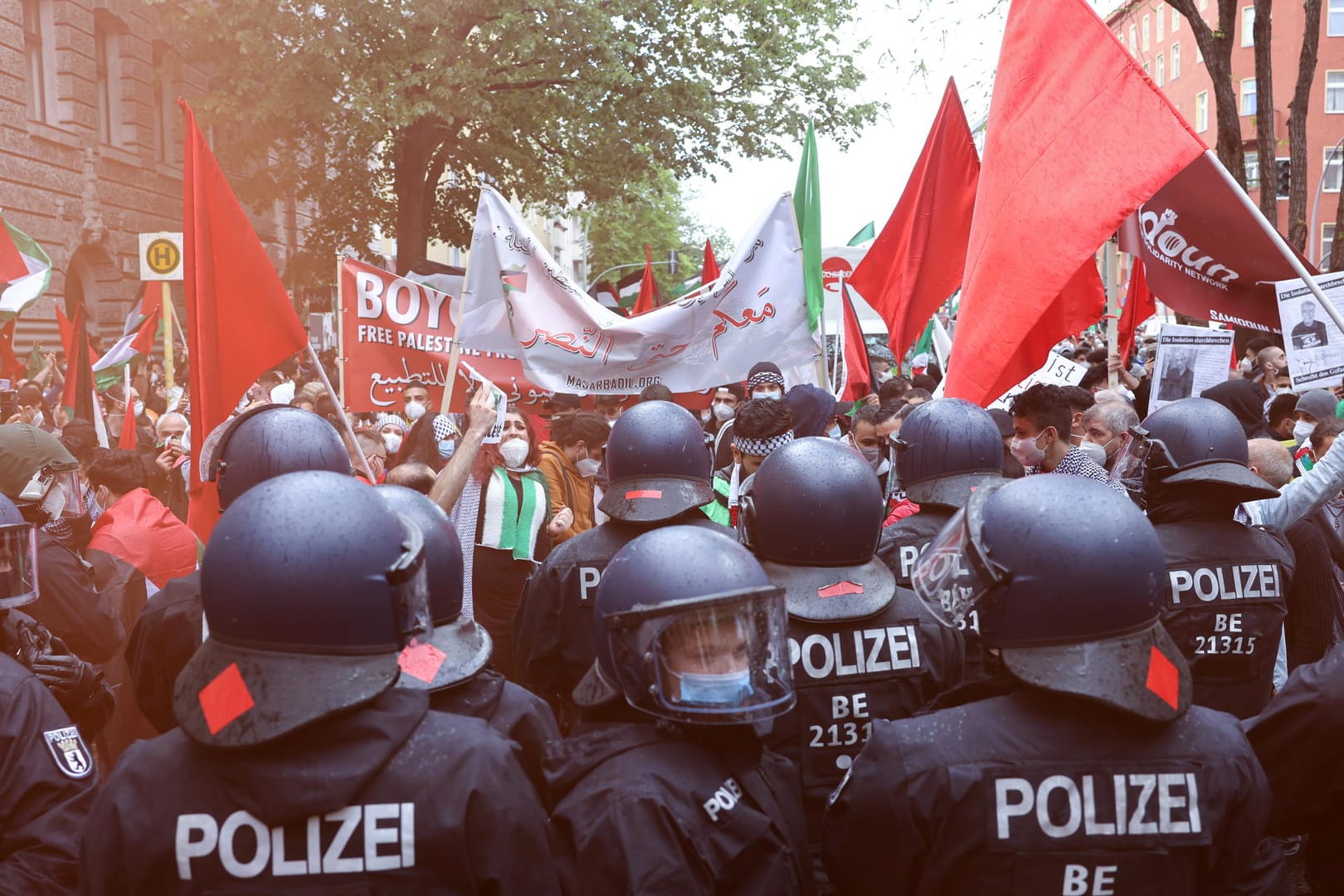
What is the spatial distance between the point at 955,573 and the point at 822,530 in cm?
99

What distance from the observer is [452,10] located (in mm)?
19875

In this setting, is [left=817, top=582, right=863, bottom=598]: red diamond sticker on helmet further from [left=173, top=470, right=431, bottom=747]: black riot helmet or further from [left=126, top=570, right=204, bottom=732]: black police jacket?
[left=126, top=570, right=204, bottom=732]: black police jacket

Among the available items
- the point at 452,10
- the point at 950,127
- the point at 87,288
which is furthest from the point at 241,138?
the point at 950,127

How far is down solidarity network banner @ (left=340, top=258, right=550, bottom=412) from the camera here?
7.62 meters

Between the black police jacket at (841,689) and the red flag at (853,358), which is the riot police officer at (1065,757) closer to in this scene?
the black police jacket at (841,689)

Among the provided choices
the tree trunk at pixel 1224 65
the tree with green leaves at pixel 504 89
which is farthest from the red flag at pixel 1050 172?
the tree with green leaves at pixel 504 89

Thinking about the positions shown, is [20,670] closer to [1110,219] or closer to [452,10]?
[1110,219]

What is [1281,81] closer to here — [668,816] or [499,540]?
[499,540]

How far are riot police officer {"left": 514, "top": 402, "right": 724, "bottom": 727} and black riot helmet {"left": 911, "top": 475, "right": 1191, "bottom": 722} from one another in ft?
6.28

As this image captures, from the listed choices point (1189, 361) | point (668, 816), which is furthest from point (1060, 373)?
point (668, 816)

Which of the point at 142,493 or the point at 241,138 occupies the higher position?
the point at 241,138

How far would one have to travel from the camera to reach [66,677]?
10.7 feet

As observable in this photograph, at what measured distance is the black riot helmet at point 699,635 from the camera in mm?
2490

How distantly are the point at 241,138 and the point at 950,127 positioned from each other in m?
18.0
